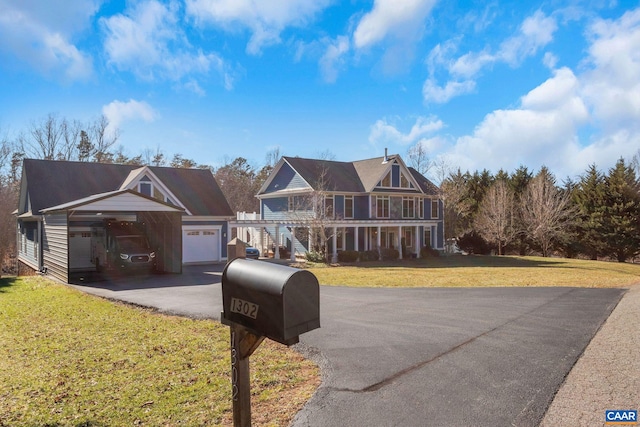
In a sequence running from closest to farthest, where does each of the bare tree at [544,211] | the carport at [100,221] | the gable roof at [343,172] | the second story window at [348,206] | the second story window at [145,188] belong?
the carport at [100,221], the second story window at [145,188], the gable roof at [343,172], the second story window at [348,206], the bare tree at [544,211]

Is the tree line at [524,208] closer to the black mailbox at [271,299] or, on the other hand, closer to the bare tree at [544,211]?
the bare tree at [544,211]

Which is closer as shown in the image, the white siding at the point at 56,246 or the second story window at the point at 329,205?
the white siding at the point at 56,246

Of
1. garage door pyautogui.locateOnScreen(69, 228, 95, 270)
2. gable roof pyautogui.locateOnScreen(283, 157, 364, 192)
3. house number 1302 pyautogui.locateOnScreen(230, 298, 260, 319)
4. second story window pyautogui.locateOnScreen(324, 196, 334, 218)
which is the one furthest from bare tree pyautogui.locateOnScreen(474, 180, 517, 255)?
house number 1302 pyautogui.locateOnScreen(230, 298, 260, 319)

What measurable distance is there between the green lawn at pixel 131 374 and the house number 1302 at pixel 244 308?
6.79 feet

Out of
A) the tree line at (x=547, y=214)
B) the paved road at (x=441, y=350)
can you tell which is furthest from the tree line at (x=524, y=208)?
the paved road at (x=441, y=350)

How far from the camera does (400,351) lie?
24.0 feet

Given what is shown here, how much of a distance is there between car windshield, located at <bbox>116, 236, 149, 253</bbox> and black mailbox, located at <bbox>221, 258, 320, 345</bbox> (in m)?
18.4

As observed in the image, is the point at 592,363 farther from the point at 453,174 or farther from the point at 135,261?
the point at 453,174

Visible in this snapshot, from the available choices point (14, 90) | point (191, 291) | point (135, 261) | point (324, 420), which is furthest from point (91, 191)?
point (324, 420)

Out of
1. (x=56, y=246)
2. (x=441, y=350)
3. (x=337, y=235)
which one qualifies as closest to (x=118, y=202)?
(x=56, y=246)

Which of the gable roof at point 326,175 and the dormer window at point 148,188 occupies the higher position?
the gable roof at point 326,175

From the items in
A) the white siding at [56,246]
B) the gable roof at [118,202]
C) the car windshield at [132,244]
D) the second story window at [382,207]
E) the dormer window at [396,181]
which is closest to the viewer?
the gable roof at [118,202]

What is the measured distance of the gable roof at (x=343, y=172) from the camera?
103 ft

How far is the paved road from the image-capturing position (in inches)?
195
